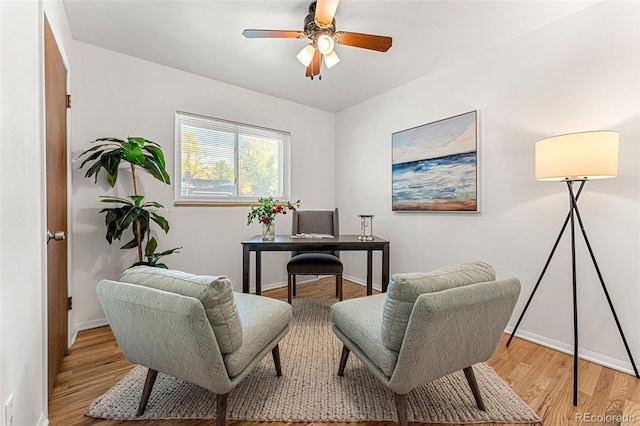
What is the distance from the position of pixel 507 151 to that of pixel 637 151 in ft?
2.49

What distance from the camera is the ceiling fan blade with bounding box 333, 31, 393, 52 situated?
72.9 inches

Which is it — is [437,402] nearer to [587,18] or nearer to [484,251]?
[484,251]

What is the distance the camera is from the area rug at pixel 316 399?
1410 millimetres

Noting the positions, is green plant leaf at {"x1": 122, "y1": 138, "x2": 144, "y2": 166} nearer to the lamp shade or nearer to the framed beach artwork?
the framed beach artwork

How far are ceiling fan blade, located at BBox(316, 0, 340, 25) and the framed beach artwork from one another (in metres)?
1.65

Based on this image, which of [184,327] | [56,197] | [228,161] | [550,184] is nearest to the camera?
[184,327]

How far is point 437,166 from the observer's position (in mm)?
2898

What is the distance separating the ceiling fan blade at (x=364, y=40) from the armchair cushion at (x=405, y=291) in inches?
61.3

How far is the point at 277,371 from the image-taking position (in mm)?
1723

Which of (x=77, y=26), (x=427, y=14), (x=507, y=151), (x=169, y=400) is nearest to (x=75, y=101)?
(x=77, y=26)

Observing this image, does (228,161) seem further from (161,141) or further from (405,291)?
(405,291)

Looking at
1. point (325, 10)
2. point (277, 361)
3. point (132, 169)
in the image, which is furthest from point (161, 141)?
point (277, 361)

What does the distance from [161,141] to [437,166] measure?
9.50 ft

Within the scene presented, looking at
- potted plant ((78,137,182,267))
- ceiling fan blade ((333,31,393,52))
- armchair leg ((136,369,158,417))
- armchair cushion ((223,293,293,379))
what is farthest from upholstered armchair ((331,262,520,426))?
potted plant ((78,137,182,267))
